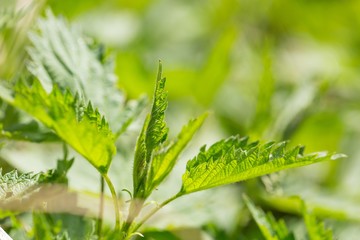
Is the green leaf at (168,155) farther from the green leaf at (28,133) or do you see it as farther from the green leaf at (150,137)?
the green leaf at (28,133)

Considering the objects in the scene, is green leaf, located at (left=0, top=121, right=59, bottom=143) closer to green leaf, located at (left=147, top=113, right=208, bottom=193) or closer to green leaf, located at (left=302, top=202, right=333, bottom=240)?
green leaf, located at (left=147, top=113, right=208, bottom=193)

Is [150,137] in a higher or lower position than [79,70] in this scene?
lower

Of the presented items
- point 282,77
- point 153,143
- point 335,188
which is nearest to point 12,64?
point 153,143

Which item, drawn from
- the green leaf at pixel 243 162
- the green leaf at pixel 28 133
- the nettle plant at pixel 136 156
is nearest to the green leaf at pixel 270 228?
the nettle plant at pixel 136 156

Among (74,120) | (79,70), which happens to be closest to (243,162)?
(74,120)

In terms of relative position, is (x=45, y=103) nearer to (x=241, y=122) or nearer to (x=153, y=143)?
(x=153, y=143)

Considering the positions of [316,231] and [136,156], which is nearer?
[136,156]

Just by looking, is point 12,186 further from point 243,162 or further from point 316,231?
point 316,231

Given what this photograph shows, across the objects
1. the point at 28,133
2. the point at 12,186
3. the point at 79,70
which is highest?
the point at 79,70
